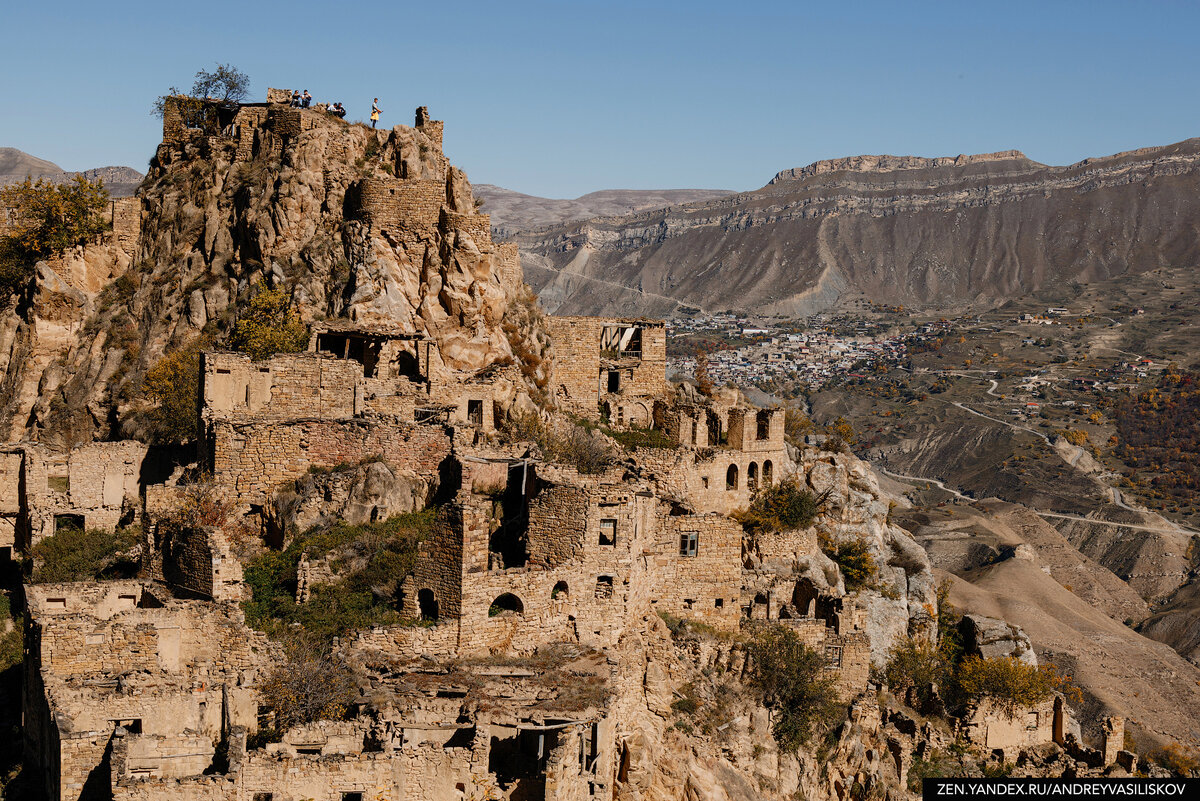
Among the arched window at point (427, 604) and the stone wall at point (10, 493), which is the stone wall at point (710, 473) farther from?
the stone wall at point (10, 493)

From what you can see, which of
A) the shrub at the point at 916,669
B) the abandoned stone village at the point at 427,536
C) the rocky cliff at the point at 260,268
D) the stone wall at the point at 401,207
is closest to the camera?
the abandoned stone village at the point at 427,536

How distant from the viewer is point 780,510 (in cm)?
4397

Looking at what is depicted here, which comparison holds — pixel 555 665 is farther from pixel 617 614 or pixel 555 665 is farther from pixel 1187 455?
pixel 1187 455

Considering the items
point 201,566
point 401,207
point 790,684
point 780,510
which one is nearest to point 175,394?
point 401,207

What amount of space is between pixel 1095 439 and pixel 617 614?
15880 centimetres

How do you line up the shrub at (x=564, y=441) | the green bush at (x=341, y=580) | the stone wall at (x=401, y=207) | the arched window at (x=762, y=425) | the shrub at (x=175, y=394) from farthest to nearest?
1. the arched window at (x=762, y=425)
2. the stone wall at (x=401, y=207)
3. the shrub at (x=175, y=394)
4. the shrub at (x=564, y=441)
5. the green bush at (x=341, y=580)

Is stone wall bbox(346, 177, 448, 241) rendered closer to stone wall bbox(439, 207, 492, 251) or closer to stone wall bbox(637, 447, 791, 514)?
stone wall bbox(439, 207, 492, 251)

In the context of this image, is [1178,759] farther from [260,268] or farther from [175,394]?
[175,394]

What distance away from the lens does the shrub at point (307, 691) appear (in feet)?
75.2

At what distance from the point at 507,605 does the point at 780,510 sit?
18.7 m

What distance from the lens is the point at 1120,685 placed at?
6988cm

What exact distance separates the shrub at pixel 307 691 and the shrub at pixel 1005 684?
79.1ft

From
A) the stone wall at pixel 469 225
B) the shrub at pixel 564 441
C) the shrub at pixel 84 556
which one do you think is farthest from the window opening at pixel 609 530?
the stone wall at pixel 469 225

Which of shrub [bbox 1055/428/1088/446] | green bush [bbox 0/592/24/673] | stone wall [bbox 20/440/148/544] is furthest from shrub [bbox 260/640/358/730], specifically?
shrub [bbox 1055/428/1088/446]
